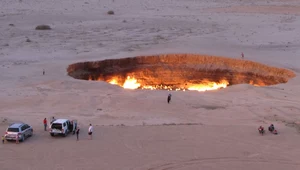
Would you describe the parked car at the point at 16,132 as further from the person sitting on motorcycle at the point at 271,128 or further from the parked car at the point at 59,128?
the person sitting on motorcycle at the point at 271,128

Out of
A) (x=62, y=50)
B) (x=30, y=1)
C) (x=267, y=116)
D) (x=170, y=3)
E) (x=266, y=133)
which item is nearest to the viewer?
(x=266, y=133)

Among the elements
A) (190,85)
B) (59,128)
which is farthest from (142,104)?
(190,85)

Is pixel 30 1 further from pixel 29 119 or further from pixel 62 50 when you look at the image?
pixel 29 119

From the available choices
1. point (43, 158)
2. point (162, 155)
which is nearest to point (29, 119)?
point (43, 158)

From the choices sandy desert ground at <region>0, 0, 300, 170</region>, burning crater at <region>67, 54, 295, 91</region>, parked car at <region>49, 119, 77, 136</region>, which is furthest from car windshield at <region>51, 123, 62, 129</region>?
burning crater at <region>67, 54, 295, 91</region>

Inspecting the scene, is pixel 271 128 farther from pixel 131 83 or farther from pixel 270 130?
pixel 131 83

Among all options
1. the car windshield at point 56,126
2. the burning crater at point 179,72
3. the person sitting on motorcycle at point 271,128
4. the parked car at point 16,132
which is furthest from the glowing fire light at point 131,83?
the parked car at point 16,132

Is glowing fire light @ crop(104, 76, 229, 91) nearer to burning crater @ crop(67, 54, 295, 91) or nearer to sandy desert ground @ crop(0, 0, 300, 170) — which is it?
burning crater @ crop(67, 54, 295, 91)
